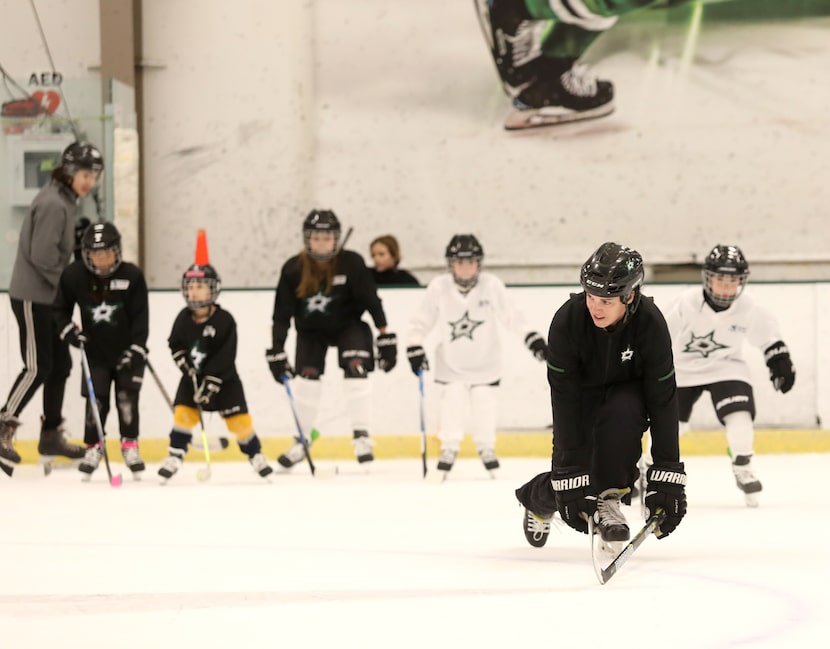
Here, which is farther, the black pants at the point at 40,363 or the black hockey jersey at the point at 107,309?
the black pants at the point at 40,363

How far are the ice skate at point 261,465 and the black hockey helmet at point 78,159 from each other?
4.83 feet

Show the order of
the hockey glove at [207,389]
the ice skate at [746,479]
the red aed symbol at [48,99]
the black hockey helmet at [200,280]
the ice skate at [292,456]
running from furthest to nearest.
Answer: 1. the red aed symbol at [48,99]
2. the ice skate at [292,456]
3. the black hockey helmet at [200,280]
4. the hockey glove at [207,389]
5. the ice skate at [746,479]

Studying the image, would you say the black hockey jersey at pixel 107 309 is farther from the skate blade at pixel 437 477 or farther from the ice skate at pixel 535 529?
the ice skate at pixel 535 529

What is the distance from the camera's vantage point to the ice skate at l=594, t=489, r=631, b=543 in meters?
3.09

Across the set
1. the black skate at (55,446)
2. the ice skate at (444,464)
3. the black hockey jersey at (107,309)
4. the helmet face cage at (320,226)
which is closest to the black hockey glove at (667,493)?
the ice skate at (444,464)

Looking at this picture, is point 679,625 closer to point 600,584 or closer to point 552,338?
point 600,584

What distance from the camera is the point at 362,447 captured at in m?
5.96

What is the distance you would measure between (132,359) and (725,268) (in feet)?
8.14

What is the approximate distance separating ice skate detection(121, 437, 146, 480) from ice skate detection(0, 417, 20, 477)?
0.49m

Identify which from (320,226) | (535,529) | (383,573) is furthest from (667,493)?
(320,226)

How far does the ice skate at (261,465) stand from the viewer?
5621mm

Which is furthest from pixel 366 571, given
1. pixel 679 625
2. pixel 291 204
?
pixel 291 204

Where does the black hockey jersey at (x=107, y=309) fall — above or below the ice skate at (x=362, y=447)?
above

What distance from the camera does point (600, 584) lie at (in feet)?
10.3
